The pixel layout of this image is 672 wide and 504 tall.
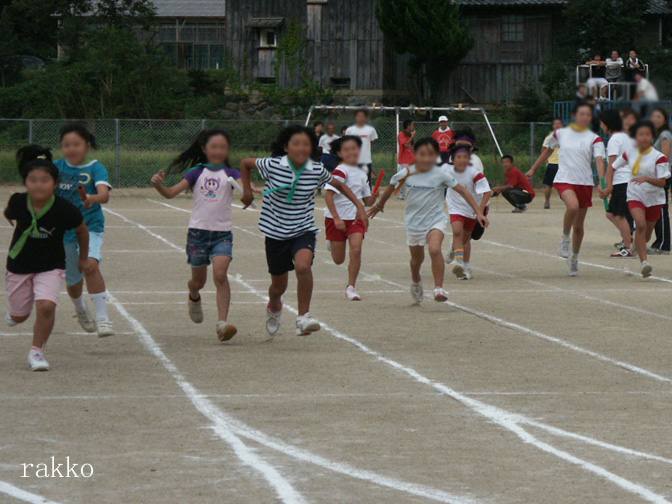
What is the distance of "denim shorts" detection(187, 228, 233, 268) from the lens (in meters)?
11.4

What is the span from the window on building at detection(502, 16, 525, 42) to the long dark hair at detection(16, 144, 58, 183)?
4683 cm

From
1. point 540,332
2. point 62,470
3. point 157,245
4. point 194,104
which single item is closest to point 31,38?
point 194,104

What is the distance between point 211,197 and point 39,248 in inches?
72.5

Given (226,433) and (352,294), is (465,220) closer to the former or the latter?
(352,294)

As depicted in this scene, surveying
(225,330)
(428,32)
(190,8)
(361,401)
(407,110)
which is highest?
(190,8)

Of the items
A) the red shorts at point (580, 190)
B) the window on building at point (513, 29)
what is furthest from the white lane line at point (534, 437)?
the window on building at point (513, 29)

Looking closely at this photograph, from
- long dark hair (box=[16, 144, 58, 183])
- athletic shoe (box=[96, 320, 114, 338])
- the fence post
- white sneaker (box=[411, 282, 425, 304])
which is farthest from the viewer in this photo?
the fence post

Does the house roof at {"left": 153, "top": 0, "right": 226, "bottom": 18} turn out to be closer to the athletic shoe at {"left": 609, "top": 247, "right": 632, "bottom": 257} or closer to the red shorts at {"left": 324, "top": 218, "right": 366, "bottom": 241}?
the athletic shoe at {"left": 609, "top": 247, "right": 632, "bottom": 257}

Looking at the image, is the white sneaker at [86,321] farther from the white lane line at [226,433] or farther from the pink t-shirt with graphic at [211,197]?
the pink t-shirt with graphic at [211,197]

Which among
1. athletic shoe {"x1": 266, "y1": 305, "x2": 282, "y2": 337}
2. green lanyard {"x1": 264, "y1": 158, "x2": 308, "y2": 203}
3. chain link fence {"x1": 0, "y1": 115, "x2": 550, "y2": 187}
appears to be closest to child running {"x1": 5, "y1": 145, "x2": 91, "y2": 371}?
green lanyard {"x1": 264, "y1": 158, "x2": 308, "y2": 203}

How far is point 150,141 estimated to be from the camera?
40.0 meters

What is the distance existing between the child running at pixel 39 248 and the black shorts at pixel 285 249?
1.95 meters

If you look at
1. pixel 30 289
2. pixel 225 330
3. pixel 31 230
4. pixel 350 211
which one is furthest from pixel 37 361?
pixel 350 211

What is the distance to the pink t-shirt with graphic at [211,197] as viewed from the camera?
1139cm
